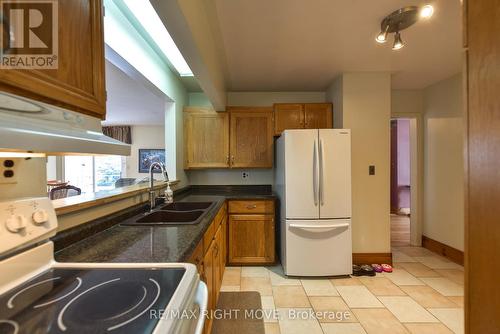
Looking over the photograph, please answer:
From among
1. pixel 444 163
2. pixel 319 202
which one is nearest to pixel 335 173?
Result: pixel 319 202

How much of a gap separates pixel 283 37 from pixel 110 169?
7129 millimetres

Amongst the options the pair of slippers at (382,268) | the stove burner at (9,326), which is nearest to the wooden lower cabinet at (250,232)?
the pair of slippers at (382,268)

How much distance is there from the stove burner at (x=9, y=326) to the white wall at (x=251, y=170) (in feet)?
10.4

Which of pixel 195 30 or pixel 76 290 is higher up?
pixel 195 30

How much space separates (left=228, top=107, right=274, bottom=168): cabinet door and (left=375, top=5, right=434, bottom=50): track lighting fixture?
5.58ft

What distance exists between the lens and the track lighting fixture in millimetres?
1800

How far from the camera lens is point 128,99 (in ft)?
14.1

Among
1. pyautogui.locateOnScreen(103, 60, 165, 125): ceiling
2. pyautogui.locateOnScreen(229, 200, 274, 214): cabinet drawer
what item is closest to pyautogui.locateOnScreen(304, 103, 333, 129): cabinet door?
pyautogui.locateOnScreen(229, 200, 274, 214): cabinet drawer

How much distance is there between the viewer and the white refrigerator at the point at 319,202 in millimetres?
2738

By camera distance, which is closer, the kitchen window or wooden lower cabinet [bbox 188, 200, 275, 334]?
wooden lower cabinet [bbox 188, 200, 275, 334]

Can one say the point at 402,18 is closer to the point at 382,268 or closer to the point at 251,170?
the point at 251,170

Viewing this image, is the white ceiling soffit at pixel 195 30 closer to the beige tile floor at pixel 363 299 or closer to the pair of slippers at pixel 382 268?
the beige tile floor at pixel 363 299

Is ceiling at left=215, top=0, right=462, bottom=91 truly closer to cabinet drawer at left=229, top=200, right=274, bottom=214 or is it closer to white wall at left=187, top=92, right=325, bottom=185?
white wall at left=187, top=92, right=325, bottom=185

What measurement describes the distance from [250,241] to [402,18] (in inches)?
106
